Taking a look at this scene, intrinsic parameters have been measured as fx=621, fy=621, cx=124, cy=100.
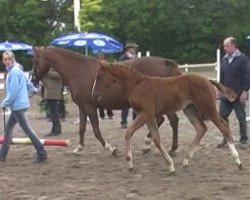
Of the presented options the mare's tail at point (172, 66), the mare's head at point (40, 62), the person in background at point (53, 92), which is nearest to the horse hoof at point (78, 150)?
the mare's head at point (40, 62)

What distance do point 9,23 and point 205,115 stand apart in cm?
3826

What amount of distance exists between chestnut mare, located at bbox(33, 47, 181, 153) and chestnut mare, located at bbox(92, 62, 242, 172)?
1.31 meters

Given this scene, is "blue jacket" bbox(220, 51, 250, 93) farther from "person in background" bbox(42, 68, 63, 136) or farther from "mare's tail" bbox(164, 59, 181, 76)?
"person in background" bbox(42, 68, 63, 136)

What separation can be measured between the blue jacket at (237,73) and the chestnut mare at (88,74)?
1040mm

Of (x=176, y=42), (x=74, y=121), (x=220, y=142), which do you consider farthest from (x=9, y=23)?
(x=220, y=142)

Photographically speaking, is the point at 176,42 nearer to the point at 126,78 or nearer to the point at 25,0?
the point at 25,0

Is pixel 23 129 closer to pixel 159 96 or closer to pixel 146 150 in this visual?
pixel 146 150

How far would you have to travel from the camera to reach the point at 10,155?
1071 centimetres

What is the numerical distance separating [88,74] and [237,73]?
2584 mm

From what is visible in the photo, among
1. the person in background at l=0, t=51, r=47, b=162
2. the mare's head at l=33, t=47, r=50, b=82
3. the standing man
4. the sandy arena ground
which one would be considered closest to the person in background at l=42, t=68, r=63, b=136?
the sandy arena ground

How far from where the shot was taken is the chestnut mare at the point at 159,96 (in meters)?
8.55

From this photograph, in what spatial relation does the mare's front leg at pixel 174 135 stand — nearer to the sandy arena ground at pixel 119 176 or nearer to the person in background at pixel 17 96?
the sandy arena ground at pixel 119 176

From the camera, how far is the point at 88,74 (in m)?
10.6

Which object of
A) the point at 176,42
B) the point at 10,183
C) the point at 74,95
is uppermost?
the point at 74,95
